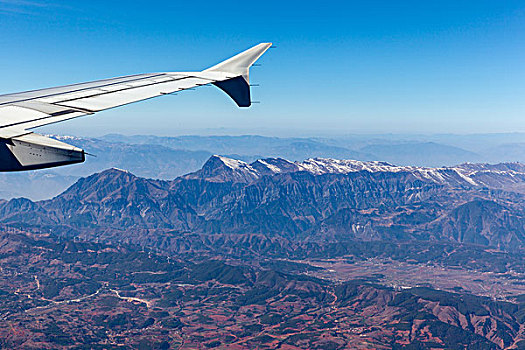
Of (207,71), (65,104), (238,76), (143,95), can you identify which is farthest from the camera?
(207,71)

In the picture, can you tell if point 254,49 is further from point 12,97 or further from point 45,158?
point 45,158

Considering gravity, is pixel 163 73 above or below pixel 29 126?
above

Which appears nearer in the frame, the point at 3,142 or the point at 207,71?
the point at 3,142

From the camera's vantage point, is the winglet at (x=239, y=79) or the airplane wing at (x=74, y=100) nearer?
the airplane wing at (x=74, y=100)

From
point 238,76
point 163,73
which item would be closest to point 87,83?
point 163,73

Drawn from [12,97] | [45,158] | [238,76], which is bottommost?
[45,158]

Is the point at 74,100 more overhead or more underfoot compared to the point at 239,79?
more underfoot
